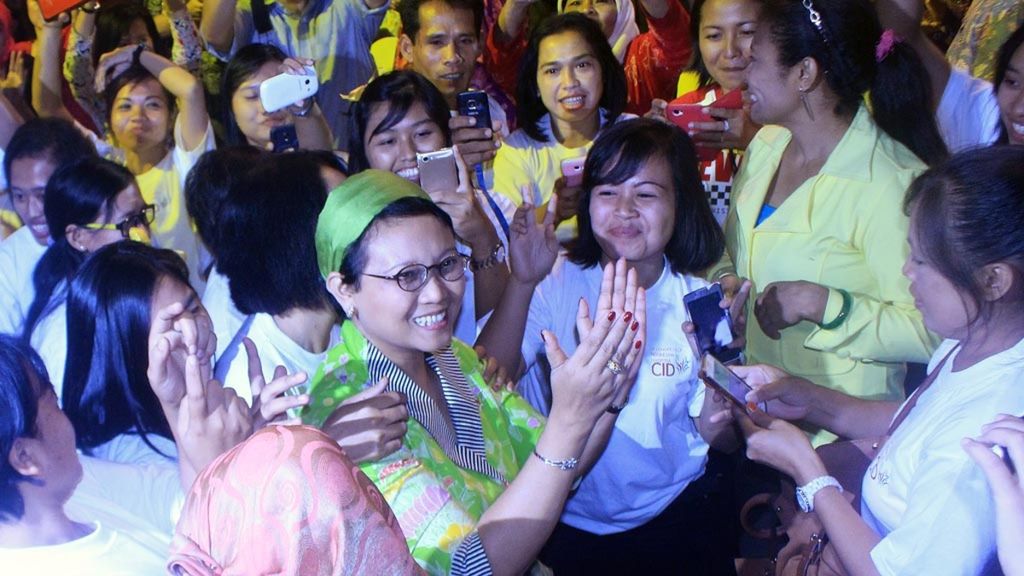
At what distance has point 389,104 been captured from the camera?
253cm

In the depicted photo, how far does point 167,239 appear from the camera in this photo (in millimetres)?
3061

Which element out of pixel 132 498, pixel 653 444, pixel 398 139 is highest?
pixel 398 139

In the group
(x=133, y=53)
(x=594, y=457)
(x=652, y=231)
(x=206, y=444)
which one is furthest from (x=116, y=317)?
(x=133, y=53)

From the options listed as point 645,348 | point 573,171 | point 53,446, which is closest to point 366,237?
point 53,446

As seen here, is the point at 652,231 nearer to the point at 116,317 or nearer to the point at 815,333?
the point at 815,333

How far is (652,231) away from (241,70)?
1574mm

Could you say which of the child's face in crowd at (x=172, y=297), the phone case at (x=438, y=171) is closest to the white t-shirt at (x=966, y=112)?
the phone case at (x=438, y=171)

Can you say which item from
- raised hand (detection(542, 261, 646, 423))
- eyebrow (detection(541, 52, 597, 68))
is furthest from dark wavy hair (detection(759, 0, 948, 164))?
raised hand (detection(542, 261, 646, 423))

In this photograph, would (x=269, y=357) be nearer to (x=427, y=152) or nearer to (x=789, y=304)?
(x=427, y=152)

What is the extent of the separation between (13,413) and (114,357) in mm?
474

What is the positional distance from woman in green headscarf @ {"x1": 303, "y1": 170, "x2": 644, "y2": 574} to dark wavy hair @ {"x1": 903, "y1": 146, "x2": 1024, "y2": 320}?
480 millimetres

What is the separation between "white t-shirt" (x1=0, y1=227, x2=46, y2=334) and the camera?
2.55 m

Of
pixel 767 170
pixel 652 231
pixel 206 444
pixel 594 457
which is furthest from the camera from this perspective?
pixel 767 170

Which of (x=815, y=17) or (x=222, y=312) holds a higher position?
(x=815, y=17)
